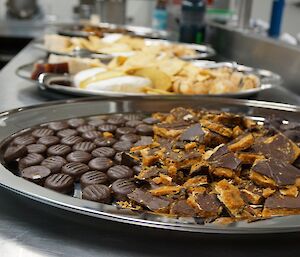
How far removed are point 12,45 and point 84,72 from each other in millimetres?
2039

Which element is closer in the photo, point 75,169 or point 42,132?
point 75,169

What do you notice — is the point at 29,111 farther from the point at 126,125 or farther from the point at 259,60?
the point at 259,60

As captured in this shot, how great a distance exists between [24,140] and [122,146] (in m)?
0.17

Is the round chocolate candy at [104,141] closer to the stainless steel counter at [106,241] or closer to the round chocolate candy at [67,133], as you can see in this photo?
the round chocolate candy at [67,133]

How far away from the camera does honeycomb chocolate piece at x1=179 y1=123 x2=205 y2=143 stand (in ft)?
2.65

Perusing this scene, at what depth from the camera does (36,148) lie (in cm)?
81

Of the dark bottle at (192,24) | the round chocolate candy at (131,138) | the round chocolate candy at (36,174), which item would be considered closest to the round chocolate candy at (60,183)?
the round chocolate candy at (36,174)

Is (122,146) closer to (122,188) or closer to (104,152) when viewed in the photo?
(104,152)

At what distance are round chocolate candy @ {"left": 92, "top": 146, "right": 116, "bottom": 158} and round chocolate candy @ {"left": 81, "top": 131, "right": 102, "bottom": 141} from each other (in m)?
0.07

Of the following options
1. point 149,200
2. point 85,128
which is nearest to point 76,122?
point 85,128

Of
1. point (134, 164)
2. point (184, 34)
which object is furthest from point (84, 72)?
point (184, 34)

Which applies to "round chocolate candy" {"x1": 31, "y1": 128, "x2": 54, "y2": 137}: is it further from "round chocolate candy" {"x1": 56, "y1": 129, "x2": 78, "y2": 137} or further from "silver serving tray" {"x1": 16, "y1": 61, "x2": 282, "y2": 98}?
"silver serving tray" {"x1": 16, "y1": 61, "x2": 282, "y2": 98}

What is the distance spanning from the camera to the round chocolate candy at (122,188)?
0.66 meters

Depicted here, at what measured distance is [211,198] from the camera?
0.62 m
